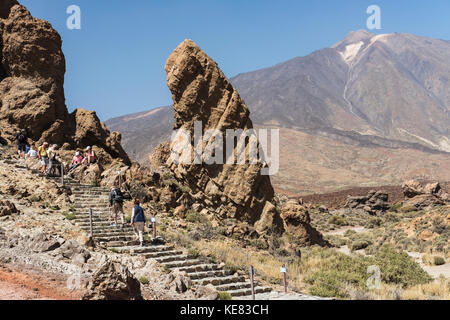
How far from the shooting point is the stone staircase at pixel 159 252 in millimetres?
10789

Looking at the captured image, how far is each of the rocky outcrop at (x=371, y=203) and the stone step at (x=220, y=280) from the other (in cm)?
3541

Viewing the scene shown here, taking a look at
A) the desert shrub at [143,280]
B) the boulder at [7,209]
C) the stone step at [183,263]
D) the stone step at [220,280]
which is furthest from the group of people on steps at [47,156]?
the desert shrub at [143,280]

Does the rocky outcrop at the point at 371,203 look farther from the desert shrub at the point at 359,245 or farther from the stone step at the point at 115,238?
the stone step at the point at 115,238

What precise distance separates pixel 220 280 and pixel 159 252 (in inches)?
80.4

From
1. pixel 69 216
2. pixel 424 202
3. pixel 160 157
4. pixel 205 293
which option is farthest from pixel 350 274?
pixel 424 202

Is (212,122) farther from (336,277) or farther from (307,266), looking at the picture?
(336,277)

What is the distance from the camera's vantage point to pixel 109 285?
24.4 feet

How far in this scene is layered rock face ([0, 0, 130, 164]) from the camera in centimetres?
2008

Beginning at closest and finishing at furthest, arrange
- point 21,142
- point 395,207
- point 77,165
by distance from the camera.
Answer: point 77,165, point 21,142, point 395,207

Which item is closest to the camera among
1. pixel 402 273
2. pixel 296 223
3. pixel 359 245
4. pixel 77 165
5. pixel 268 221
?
pixel 402 273

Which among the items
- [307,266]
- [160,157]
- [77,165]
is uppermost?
[160,157]

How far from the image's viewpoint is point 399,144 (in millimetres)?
137250
